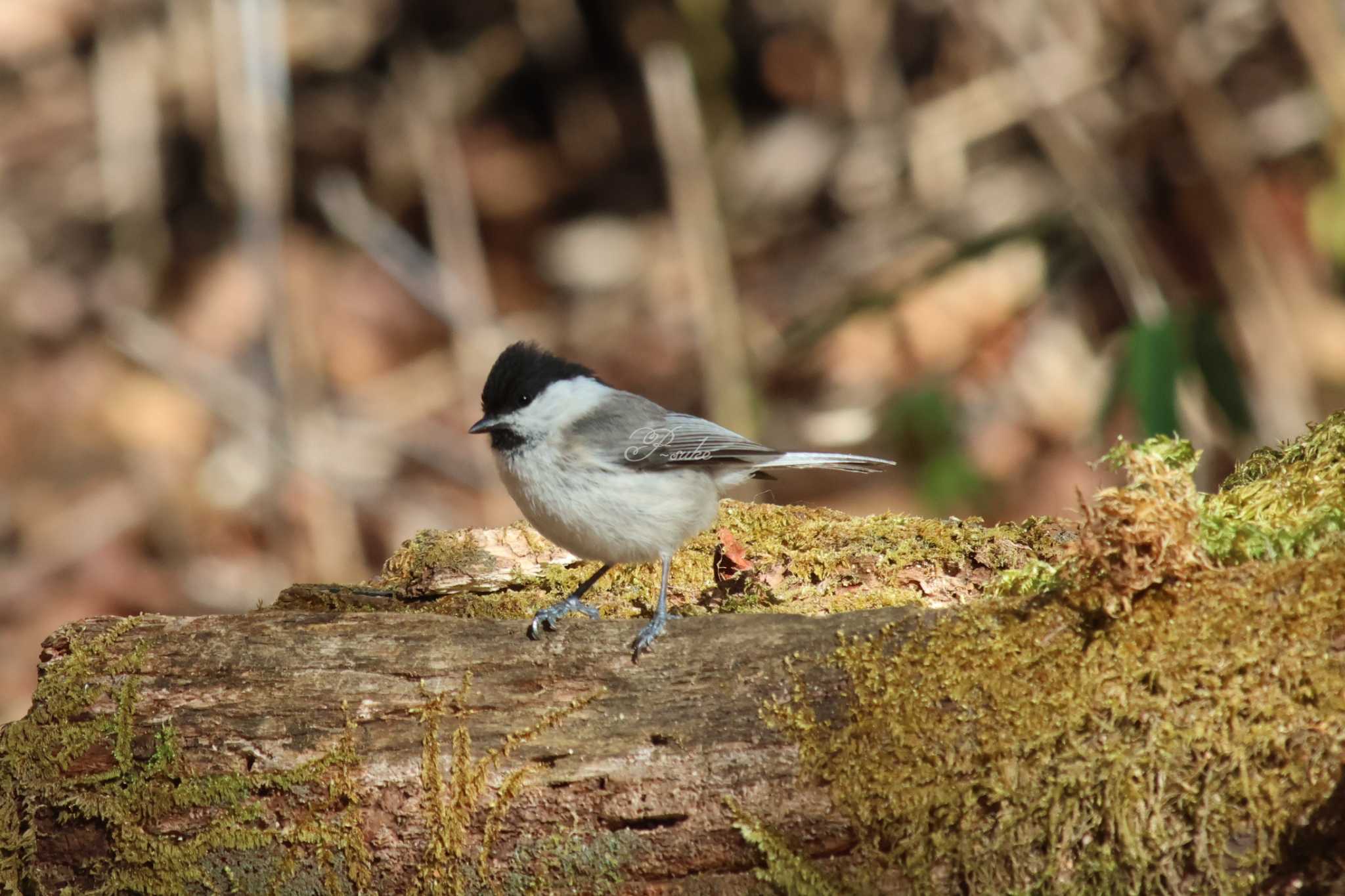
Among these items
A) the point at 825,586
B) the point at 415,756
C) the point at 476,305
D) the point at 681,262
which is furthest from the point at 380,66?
the point at 415,756

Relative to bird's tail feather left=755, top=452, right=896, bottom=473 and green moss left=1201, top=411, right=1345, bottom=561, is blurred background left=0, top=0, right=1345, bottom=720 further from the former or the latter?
green moss left=1201, top=411, right=1345, bottom=561

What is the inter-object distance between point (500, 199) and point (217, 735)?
207 inches

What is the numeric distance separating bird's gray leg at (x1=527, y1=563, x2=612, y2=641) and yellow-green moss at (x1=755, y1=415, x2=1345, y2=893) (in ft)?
1.65

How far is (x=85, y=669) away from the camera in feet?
7.84

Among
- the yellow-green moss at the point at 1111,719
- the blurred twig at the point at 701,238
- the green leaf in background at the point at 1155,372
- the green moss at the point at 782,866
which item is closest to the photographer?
the yellow-green moss at the point at 1111,719

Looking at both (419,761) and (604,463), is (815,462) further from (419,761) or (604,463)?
(419,761)

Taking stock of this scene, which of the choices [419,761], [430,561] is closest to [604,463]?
[430,561]

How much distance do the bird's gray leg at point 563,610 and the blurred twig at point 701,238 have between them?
2.43 m

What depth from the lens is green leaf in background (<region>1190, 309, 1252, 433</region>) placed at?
4.34m

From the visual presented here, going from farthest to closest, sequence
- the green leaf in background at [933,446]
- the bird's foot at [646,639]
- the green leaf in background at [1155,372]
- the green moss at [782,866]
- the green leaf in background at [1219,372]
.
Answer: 1. the green leaf in background at [933,446]
2. the green leaf in background at [1219,372]
3. the green leaf in background at [1155,372]
4. the bird's foot at [646,639]
5. the green moss at [782,866]

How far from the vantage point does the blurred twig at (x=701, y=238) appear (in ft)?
19.0

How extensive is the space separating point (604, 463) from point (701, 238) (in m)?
3.03

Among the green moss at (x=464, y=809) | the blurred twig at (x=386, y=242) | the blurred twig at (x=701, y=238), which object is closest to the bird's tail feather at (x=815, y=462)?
the green moss at (x=464, y=809)

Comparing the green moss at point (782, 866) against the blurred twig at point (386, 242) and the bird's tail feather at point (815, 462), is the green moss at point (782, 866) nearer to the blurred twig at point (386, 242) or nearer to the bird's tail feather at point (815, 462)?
the bird's tail feather at point (815, 462)
